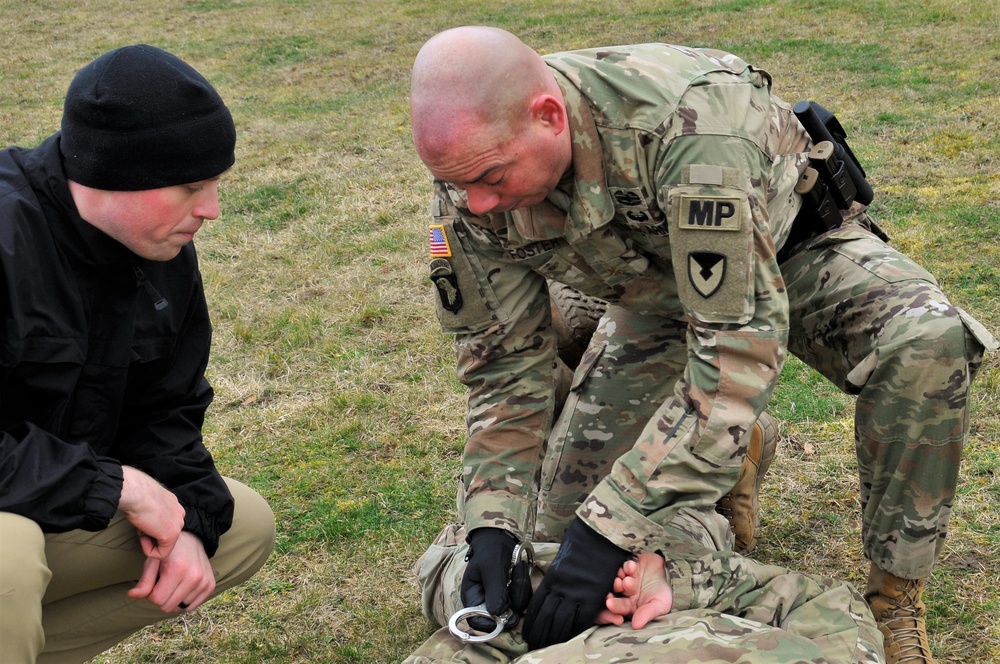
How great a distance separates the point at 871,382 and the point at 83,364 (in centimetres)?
211

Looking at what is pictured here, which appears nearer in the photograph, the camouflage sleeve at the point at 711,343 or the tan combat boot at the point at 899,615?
the camouflage sleeve at the point at 711,343

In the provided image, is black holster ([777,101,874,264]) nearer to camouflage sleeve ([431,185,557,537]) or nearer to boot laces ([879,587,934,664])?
camouflage sleeve ([431,185,557,537])

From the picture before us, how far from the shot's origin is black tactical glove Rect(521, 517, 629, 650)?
249 centimetres

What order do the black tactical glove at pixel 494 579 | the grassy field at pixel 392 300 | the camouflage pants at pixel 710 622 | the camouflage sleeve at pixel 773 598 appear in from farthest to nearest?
the grassy field at pixel 392 300 < the black tactical glove at pixel 494 579 < the camouflage sleeve at pixel 773 598 < the camouflage pants at pixel 710 622

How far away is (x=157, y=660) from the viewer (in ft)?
10.5

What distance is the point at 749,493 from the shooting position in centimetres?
339

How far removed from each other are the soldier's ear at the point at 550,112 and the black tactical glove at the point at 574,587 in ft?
3.34

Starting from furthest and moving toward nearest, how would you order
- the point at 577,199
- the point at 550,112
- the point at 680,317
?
the point at 680,317 < the point at 577,199 < the point at 550,112

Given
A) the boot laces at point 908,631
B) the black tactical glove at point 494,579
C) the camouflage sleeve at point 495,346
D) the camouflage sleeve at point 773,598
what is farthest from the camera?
the camouflage sleeve at point 495,346

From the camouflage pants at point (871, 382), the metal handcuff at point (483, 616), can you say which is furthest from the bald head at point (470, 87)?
the metal handcuff at point (483, 616)

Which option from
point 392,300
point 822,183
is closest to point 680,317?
point 822,183

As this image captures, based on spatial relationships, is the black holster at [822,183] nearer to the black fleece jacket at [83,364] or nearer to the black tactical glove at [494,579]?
the black tactical glove at [494,579]

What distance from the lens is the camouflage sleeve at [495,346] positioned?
10.0ft

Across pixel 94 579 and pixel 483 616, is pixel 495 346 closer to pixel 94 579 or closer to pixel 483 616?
pixel 483 616
